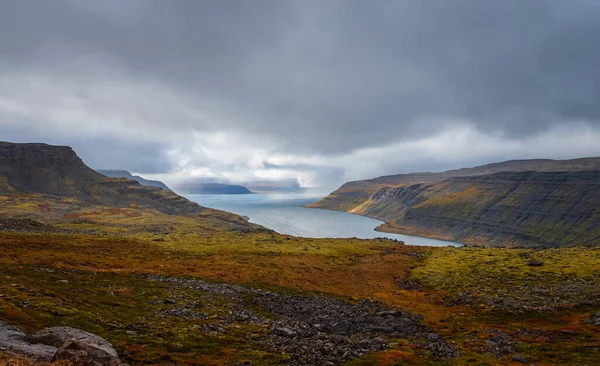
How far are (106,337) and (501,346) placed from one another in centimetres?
3430

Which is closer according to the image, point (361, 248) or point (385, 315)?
point (385, 315)

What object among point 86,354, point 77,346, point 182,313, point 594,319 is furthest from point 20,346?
point 594,319

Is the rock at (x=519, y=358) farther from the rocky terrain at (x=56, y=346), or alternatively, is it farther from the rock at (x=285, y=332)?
the rocky terrain at (x=56, y=346)

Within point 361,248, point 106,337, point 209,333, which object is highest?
point 106,337

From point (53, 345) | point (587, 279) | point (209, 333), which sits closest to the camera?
point (53, 345)

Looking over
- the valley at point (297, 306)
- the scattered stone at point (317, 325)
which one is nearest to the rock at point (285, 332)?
the scattered stone at point (317, 325)

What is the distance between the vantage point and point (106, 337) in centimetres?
2198

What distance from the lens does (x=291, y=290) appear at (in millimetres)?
54125

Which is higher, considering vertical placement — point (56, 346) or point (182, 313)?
point (56, 346)

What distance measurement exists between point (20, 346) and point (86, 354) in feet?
11.9

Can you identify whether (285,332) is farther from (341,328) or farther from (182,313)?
(182,313)

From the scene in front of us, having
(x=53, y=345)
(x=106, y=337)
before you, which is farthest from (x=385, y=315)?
(x=53, y=345)

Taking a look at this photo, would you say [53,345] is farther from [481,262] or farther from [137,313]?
[481,262]

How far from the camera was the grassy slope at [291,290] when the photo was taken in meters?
24.5
